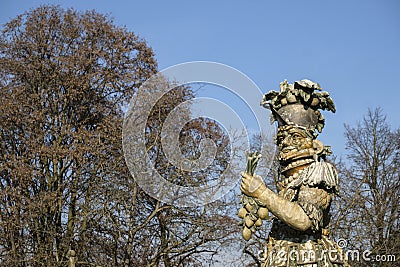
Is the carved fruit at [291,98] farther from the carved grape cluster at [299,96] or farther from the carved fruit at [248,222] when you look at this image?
the carved fruit at [248,222]

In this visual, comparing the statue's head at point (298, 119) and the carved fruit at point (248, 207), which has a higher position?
the statue's head at point (298, 119)

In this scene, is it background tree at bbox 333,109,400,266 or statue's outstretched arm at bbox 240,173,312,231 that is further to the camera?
background tree at bbox 333,109,400,266

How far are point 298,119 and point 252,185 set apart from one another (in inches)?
35.2

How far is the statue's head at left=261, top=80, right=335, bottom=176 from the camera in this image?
15.9 ft

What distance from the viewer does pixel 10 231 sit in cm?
2075

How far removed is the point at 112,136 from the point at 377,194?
9.86m

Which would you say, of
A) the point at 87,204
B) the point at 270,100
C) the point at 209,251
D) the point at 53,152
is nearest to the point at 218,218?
the point at 209,251

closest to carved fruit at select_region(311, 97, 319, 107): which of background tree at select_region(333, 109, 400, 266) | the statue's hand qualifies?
the statue's hand

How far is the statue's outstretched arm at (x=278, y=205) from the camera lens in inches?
170

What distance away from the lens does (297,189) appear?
15.2 ft

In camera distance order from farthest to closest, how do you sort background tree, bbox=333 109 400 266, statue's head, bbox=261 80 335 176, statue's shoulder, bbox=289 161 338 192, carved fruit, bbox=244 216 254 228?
background tree, bbox=333 109 400 266
statue's head, bbox=261 80 335 176
statue's shoulder, bbox=289 161 338 192
carved fruit, bbox=244 216 254 228

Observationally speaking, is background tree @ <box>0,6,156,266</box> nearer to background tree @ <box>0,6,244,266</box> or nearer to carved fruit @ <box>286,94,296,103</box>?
background tree @ <box>0,6,244,266</box>

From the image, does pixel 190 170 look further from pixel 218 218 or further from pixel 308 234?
pixel 308 234

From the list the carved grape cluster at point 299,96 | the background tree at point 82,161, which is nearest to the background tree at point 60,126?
the background tree at point 82,161
